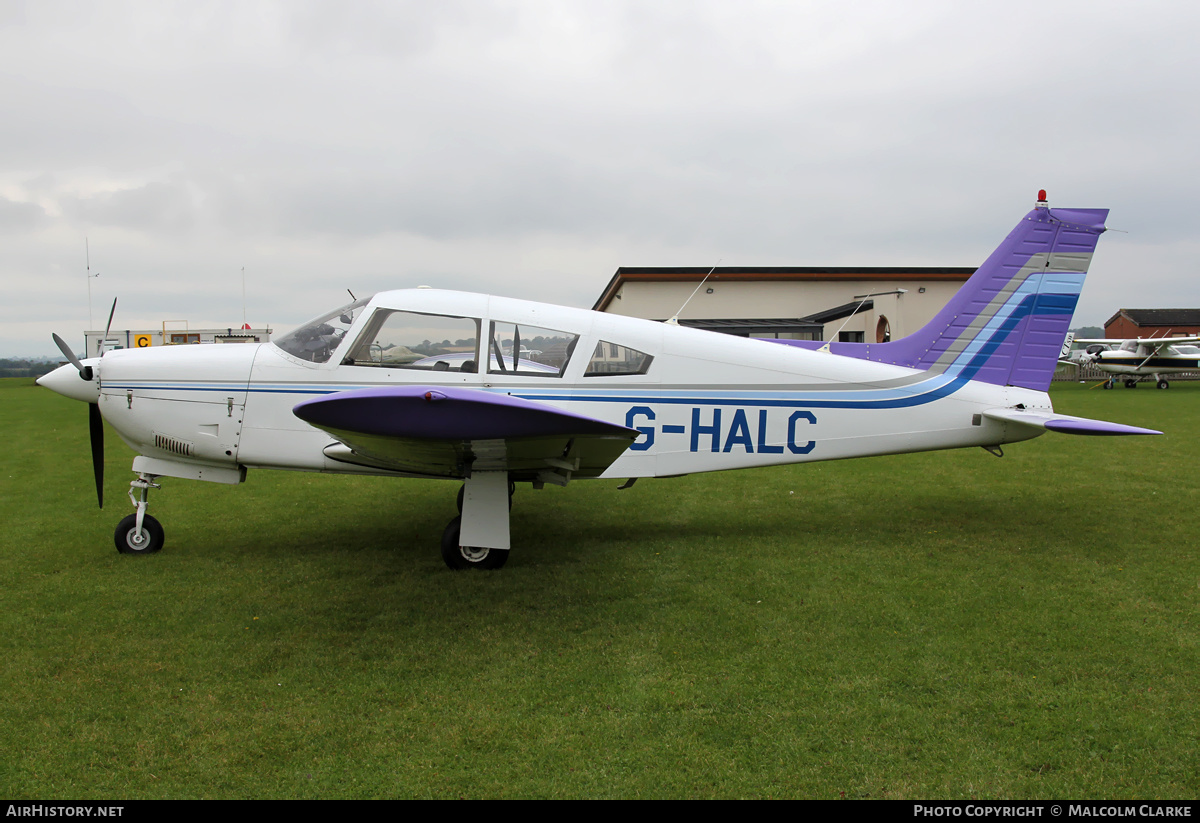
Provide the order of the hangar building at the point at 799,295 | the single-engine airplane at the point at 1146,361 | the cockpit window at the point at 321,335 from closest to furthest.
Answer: the cockpit window at the point at 321,335 → the hangar building at the point at 799,295 → the single-engine airplane at the point at 1146,361

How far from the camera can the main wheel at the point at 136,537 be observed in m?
5.60

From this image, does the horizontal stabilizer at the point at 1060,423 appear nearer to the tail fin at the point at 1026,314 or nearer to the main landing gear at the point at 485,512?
the tail fin at the point at 1026,314

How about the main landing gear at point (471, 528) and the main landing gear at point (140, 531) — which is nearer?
the main landing gear at point (471, 528)

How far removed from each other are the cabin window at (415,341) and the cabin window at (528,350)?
0.16 metres

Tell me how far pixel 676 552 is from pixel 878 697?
255cm

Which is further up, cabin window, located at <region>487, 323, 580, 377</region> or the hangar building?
the hangar building

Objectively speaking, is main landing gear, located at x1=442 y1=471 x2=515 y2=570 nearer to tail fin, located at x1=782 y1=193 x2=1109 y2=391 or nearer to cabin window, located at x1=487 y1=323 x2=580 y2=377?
cabin window, located at x1=487 y1=323 x2=580 y2=377

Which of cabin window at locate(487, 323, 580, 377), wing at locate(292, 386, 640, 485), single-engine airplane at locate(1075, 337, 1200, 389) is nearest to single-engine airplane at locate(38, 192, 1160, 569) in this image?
cabin window at locate(487, 323, 580, 377)

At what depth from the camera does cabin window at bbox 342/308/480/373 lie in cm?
531

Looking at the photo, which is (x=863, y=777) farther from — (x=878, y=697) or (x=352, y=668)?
(x=352, y=668)

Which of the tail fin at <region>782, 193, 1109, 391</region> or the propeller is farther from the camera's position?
the tail fin at <region>782, 193, 1109, 391</region>

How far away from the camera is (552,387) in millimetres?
5363

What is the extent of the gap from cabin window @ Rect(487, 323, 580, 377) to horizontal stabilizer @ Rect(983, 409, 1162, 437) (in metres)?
3.72

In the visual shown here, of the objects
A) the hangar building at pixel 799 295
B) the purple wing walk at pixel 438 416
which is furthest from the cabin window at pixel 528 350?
the hangar building at pixel 799 295
